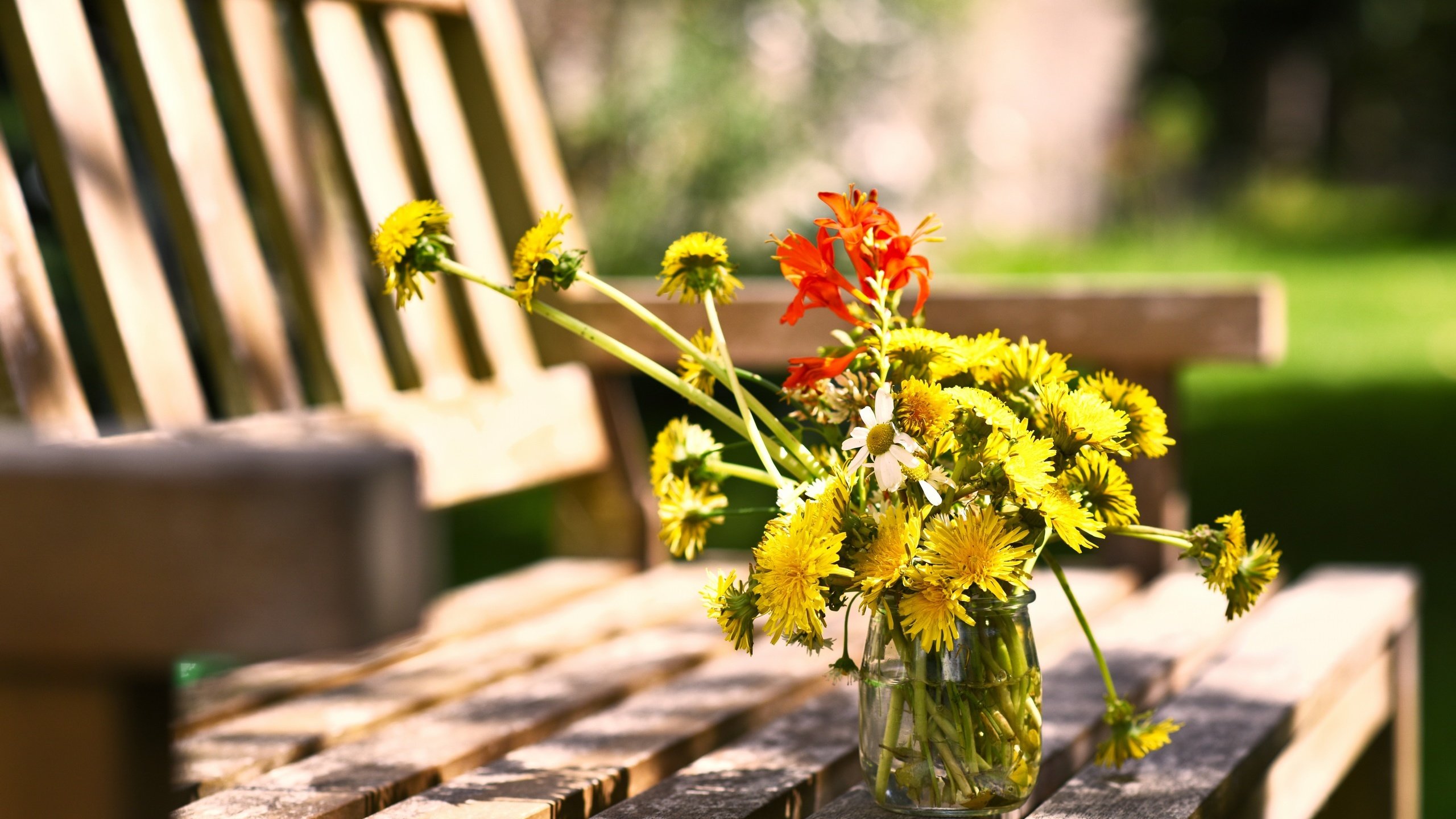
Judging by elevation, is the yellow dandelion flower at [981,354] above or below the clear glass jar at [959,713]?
above

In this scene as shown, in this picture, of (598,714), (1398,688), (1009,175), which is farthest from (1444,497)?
(1009,175)

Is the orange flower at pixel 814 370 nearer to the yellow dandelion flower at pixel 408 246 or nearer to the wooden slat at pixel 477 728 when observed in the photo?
the yellow dandelion flower at pixel 408 246

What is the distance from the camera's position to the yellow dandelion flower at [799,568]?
98 centimetres

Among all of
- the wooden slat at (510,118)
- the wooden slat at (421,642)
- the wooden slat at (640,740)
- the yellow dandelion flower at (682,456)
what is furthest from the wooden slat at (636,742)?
the wooden slat at (510,118)

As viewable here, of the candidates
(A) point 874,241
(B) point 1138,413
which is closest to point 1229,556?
(B) point 1138,413

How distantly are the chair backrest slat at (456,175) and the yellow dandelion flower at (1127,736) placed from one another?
1159 mm

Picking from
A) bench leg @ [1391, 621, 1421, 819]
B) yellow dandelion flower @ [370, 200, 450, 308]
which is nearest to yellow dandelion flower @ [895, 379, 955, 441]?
yellow dandelion flower @ [370, 200, 450, 308]

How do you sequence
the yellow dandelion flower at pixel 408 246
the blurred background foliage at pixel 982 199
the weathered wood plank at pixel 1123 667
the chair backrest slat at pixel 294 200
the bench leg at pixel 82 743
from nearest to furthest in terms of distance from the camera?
the bench leg at pixel 82 743, the yellow dandelion flower at pixel 408 246, the weathered wood plank at pixel 1123 667, the chair backrest slat at pixel 294 200, the blurred background foliage at pixel 982 199

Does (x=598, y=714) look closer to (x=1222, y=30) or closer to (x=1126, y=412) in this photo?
(x=1126, y=412)

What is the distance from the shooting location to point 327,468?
606mm

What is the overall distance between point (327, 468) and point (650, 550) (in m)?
1.64

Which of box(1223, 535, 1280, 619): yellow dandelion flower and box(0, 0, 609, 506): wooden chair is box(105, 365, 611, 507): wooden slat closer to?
box(0, 0, 609, 506): wooden chair

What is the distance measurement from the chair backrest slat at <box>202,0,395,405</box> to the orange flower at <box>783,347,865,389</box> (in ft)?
2.98

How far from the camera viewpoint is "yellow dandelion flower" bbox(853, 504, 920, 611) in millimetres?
994
